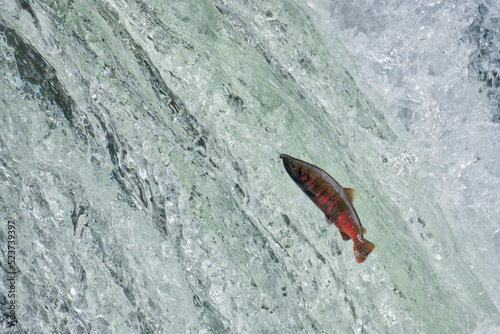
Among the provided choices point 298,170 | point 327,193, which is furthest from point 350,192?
point 298,170

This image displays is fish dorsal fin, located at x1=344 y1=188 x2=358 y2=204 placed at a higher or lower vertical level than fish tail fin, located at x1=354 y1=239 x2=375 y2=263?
higher

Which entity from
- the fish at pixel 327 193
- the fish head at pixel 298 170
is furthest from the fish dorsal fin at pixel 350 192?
the fish head at pixel 298 170

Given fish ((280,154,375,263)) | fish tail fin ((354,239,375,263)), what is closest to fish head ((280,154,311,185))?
fish ((280,154,375,263))

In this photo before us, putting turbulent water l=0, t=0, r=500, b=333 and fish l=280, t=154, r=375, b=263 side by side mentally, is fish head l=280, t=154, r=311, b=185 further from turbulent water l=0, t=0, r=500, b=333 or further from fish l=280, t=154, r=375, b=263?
turbulent water l=0, t=0, r=500, b=333

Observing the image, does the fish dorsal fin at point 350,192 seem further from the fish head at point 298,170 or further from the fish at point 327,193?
the fish head at point 298,170

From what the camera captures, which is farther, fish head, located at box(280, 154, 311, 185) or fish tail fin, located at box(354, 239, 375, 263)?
fish tail fin, located at box(354, 239, 375, 263)

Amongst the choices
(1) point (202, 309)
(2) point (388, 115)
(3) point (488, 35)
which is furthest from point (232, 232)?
(3) point (488, 35)
